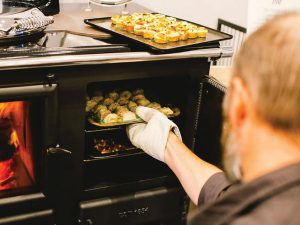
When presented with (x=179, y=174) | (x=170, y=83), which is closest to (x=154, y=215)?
(x=179, y=174)

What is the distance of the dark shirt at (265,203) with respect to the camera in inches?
30.9

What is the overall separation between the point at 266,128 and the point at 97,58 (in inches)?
34.2

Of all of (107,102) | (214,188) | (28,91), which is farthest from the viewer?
(107,102)

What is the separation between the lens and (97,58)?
157cm

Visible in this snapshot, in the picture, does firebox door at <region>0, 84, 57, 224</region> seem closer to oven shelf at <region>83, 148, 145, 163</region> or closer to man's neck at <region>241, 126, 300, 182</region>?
oven shelf at <region>83, 148, 145, 163</region>

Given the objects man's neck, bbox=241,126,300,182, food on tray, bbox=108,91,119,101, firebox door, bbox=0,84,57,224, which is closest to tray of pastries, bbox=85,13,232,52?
food on tray, bbox=108,91,119,101

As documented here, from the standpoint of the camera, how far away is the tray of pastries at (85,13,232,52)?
1.70 meters

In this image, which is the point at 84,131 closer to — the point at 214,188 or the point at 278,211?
the point at 214,188

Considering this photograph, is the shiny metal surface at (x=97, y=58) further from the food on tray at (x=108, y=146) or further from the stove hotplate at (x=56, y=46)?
the food on tray at (x=108, y=146)

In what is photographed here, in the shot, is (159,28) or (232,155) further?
(159,28)

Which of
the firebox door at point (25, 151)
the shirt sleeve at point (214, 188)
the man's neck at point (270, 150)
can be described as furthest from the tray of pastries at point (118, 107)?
the man's neck at point (270, 150)

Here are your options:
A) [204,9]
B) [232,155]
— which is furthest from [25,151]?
[204,9]

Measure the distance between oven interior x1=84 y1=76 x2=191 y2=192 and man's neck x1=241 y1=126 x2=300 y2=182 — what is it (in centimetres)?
101

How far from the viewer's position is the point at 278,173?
0.81 m
